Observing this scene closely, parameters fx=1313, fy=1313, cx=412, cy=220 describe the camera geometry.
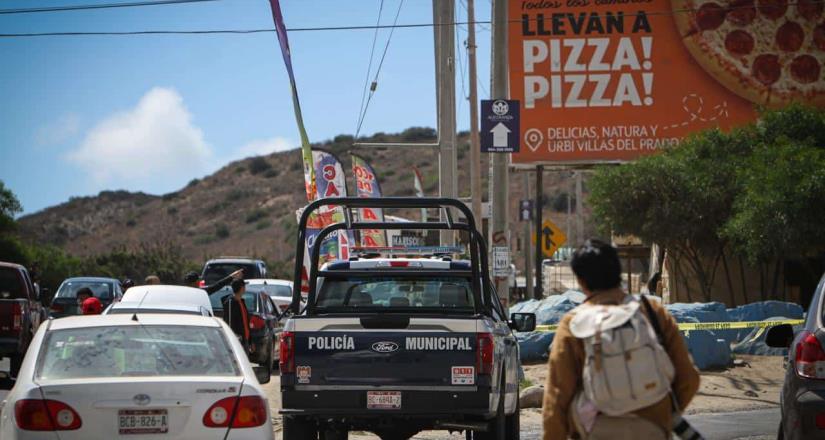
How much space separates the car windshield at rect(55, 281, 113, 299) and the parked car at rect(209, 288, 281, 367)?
20.7 feet

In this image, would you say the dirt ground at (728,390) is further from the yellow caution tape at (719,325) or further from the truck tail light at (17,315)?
the truck tail light at (17,315)

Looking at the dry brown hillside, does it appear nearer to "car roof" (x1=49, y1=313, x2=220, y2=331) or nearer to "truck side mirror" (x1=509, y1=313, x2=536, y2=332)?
"truck side mirror" (x1=509, y1=313, x2=536, y2=332)

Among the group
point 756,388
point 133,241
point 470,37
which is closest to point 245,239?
point 133,241

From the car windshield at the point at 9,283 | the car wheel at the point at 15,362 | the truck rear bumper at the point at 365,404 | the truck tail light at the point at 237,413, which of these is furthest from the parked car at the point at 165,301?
the truck tail light at the point at 237,413

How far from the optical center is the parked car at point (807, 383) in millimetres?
8547

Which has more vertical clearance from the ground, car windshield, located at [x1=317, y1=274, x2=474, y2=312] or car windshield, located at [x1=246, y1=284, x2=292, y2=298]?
car windshield, located at [x1=317, y1=274, x2=474, y2=312]

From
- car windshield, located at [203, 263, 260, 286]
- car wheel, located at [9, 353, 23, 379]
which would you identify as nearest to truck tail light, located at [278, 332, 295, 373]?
car wheel, located at [9, 353, 23, 379]

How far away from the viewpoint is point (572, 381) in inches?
231

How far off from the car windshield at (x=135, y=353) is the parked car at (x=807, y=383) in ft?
12.2

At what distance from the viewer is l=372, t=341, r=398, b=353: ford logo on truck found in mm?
10398

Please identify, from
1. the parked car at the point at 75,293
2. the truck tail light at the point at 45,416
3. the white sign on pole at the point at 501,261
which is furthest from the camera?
the parked car at the point at 75,293

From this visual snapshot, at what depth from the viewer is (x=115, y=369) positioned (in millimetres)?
8562

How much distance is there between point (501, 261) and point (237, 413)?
10074 millimetres

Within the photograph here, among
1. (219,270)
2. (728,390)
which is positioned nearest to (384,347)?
(728,390)
